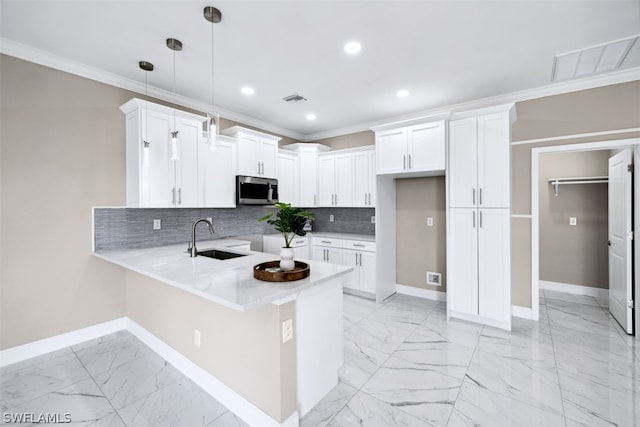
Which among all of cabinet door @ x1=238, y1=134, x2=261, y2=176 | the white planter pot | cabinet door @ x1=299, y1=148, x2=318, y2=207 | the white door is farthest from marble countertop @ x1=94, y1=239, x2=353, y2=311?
the white door

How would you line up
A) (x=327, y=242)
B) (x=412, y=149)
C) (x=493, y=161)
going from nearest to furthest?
(x=493, y=161) < (x=412, y=149) < (x=327, y=242)

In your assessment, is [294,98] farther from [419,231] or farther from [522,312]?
[522,312]

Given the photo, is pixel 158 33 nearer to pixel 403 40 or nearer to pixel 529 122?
pixel 403 40

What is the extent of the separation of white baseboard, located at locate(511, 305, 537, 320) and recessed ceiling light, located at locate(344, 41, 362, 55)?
3551mm

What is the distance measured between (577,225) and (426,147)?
9.36 ft

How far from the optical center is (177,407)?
6.26 feet

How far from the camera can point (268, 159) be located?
4.19 metres

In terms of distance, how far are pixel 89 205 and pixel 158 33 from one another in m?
1.87

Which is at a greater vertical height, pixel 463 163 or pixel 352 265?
pixel 463 163

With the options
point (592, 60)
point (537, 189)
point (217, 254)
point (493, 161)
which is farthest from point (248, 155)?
point (592, 60)

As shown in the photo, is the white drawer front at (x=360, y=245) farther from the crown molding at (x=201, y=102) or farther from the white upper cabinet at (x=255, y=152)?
the crown molding at (x=201, y=102)

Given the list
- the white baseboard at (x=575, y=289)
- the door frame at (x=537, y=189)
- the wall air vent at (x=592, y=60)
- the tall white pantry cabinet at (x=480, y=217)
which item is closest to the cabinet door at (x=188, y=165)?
the tall white pantry cabinet at (x=480, y=217)

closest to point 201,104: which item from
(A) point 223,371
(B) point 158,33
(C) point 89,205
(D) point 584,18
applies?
(B) point 158,33

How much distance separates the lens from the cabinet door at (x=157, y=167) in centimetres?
289
